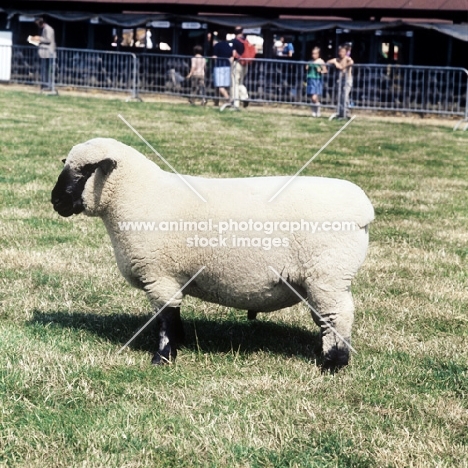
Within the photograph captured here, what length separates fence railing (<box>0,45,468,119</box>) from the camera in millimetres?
20281

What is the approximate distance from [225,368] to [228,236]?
679 millimetres

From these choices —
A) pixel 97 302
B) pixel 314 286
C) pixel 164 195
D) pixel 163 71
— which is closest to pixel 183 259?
pixel 164 195

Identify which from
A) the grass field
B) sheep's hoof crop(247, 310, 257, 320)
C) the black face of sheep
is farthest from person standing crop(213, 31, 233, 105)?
the black face of sheep

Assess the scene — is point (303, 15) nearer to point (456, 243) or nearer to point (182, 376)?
point (456, 243)

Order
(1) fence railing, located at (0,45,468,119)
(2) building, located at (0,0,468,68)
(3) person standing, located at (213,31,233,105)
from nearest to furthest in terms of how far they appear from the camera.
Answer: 1. (1) fence railing, located at (0,45,468,119)
2. (3) person standing, located at (213,31,233,105)
3. (2) building, located at (0,0,468,68)

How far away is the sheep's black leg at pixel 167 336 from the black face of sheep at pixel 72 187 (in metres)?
0.74

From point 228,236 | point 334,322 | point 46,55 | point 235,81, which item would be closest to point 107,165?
point 228,236

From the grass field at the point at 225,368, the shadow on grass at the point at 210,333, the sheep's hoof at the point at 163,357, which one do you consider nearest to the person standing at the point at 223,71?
the grass field at the point at 225,368

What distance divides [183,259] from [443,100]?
1717 cm

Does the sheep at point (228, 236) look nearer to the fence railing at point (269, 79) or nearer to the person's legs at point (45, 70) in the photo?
the fence railing at point (269, 79)

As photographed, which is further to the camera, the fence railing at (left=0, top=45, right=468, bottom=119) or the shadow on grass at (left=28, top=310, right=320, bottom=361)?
the fence railing at (left=0, top=45, right=468, bottom=119)

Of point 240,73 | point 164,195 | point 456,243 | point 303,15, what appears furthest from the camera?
point 303,15

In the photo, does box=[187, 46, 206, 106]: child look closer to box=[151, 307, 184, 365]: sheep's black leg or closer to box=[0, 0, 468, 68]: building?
box=[0, 0, 468, 68]: building

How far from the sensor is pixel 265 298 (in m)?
4.59
